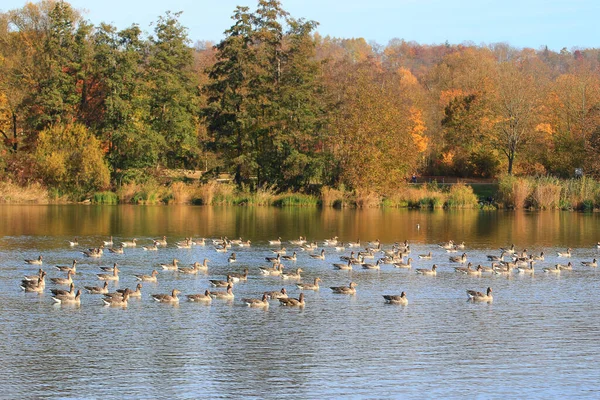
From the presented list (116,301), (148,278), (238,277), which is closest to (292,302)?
(116,301)

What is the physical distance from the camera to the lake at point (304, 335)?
61.3 feet

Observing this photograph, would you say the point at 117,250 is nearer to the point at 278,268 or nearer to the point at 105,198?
the point at 278,268

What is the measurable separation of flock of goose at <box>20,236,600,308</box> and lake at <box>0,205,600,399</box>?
366mm

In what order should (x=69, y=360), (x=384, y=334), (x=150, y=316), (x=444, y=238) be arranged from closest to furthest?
1. (x=69, y=360)
2. (x=384, y=334)
3. (x=150, y=316)
4. (x=444, y=238)

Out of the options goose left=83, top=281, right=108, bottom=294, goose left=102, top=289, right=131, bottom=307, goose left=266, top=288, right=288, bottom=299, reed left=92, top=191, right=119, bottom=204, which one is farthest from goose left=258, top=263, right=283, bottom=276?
reed left=92, top=191, right=119, bottom=204

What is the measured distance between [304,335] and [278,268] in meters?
11.3

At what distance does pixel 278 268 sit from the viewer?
3453cm

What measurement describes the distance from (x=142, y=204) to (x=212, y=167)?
9143 mm

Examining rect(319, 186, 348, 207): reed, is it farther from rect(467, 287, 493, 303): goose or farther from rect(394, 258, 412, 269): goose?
rect(467, 287, 493, 303): goose

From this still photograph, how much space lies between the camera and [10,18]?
89.2 meters

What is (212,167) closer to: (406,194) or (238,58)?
(238,58)

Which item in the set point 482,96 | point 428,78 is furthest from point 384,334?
point 428,78

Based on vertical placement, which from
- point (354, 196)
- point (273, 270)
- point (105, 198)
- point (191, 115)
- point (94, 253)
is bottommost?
point (273, 270)

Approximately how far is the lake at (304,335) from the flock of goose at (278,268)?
14.4 inches
